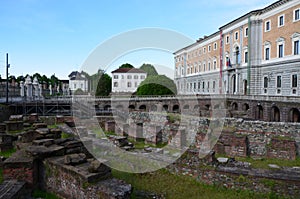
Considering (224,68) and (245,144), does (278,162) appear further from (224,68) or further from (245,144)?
(224,68)

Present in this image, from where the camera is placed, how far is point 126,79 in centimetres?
5838

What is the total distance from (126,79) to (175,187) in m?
52.5

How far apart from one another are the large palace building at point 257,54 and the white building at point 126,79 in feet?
47.8

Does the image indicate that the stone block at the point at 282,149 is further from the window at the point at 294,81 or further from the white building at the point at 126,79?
the white building at the point at 126,79

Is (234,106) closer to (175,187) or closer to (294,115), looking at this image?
(294,115)

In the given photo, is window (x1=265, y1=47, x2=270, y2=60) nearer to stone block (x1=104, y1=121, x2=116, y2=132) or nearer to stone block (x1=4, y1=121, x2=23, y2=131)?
stone block (x1=104, y1=121, x2=116, y2=132)

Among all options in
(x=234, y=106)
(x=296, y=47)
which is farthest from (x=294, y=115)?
(x=234, y=106)

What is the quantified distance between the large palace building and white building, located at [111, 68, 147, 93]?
47.8ft

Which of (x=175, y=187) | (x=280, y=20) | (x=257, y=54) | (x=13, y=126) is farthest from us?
(x=257, y=54)

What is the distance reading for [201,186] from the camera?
6.87 meters

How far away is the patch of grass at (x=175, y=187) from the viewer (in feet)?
20.9

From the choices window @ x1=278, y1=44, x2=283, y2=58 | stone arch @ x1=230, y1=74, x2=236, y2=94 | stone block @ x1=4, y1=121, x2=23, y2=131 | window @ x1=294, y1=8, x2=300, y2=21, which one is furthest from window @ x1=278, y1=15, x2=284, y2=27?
stone block @ x1=4, y1=121, x2=23, y2=131

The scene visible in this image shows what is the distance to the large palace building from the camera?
27.6 m

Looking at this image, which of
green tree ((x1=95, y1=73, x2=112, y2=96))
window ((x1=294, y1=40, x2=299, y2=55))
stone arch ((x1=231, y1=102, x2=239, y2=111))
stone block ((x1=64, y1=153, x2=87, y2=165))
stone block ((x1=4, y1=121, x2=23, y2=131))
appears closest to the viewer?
stone block ((x1=64, y1=153, x2=87, y2=165))
